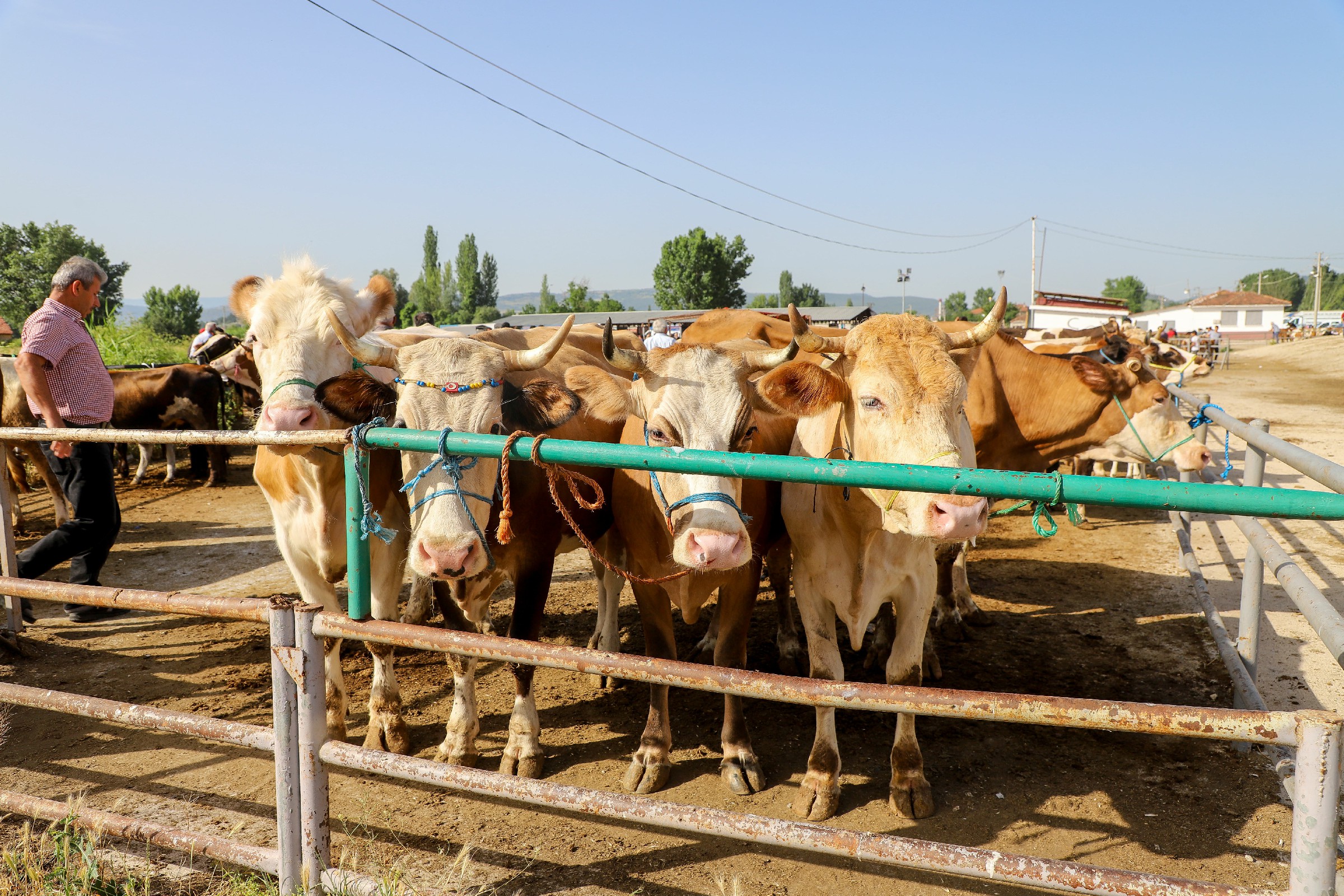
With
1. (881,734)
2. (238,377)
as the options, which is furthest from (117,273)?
(881,734)

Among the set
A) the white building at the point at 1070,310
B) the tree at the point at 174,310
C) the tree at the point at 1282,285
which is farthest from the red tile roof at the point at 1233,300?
the tree at the point at 174,310

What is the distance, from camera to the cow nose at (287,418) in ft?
10.2

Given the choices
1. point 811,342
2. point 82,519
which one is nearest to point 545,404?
point 811,342

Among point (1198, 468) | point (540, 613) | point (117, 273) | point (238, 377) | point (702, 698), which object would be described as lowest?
point (702, 698)

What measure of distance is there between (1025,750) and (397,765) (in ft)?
9.33

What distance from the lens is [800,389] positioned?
10.1ft

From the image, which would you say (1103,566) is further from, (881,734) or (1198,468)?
(881,734)

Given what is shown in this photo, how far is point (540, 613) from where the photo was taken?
371cm

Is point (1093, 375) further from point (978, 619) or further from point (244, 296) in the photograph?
point (244, 296)

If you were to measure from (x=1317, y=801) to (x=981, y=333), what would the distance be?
201 centimetres

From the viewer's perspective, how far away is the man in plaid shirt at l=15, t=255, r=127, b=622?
4.76 metres

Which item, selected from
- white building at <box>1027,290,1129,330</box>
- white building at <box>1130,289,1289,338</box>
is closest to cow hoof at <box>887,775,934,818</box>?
white building at <box>1027,290,1129,330</box>

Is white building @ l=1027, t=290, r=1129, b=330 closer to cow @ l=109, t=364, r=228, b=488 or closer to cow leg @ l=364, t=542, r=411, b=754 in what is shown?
cow @ l=109, t=364, r=228, b=488

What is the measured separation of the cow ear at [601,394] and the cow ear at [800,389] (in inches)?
24.1
